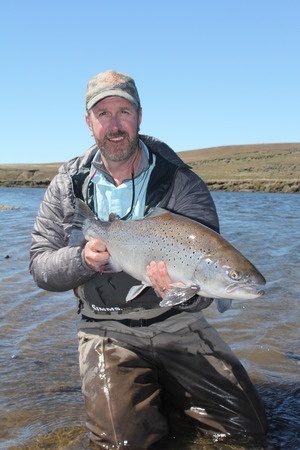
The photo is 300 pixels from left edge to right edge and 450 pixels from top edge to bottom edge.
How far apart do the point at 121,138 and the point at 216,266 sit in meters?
1.51

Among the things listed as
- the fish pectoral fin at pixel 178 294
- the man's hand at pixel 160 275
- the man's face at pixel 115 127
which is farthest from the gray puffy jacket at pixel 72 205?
the fish pectoral fin at pixel 178 294

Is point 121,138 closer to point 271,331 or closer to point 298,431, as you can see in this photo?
point 298,431

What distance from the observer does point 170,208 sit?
15.0 feet

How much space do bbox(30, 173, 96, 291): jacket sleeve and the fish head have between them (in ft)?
3.31

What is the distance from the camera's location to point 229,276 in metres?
3.64

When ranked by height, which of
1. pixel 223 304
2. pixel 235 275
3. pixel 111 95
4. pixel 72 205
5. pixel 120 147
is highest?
pixel 111 95

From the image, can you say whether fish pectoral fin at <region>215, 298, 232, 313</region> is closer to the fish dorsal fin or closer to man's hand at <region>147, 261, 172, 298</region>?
man's hand at <region>147, 261, 172, 298</region>

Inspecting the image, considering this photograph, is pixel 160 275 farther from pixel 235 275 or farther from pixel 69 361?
pixel 69 361

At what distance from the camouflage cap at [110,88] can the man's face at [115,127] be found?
7cm

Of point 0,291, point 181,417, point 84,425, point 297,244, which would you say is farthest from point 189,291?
point 297,244

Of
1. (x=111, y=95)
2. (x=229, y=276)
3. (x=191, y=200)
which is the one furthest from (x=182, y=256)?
(x=111, y=95)

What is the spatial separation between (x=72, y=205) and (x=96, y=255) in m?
0.65

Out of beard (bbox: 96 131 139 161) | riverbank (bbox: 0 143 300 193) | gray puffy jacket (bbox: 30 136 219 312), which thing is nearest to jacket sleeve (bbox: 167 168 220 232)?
gray puffy jacket (bbox: 30 136 219 312)

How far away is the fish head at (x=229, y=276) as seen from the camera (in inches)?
141
